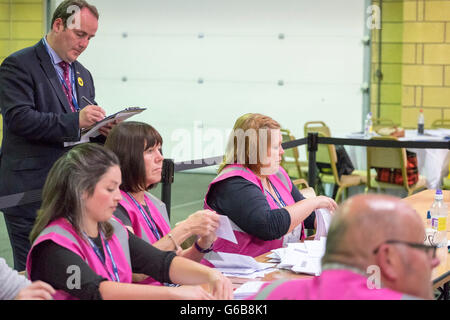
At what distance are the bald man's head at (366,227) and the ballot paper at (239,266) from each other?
1108mm

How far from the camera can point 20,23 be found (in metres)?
8.20

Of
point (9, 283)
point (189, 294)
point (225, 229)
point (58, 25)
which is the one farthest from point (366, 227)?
point (58, 25)

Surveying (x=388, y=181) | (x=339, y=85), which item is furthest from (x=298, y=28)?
(x=388, y=181)

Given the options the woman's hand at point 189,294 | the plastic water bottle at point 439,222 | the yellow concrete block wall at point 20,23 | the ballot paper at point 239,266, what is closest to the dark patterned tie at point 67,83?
the ballot paper at point 239,266

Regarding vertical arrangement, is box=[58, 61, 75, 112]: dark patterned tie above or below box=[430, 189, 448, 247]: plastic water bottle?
above

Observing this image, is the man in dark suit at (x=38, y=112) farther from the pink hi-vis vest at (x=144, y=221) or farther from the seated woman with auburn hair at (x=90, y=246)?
the seated woman with auburn hair at (x=90, y=246)

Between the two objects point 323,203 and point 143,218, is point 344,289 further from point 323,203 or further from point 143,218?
point 323,203

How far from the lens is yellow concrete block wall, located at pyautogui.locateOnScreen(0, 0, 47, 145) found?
26.1 feet

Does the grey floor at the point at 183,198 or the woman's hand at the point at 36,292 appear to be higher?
the woman's hand at the point at 36,292

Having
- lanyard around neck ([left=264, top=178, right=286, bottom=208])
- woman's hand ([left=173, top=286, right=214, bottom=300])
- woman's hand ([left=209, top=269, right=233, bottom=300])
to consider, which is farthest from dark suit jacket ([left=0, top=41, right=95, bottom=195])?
woman's hand ([left=173, top=286, right=214, bottom=300])

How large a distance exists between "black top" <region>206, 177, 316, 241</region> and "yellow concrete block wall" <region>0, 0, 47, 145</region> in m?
5.66

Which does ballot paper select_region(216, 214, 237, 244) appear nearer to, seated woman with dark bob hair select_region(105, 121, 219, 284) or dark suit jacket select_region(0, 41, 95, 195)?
seated woman with dark bob hair select_region(105, 121, 219, 284)

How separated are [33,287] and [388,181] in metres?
4.94

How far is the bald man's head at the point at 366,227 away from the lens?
4.03 feet
